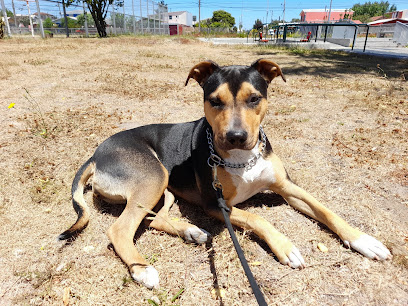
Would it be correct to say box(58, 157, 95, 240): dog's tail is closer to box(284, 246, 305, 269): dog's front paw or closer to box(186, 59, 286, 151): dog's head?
box(186, 59, 286, 151): dog's head

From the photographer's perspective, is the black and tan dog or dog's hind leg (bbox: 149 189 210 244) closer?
the black and tan dog

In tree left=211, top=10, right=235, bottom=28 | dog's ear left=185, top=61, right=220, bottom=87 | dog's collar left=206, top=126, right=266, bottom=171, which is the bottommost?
dog's collar left=206, top=126, right=266, bottom=171

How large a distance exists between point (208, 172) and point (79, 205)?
1.51 meters

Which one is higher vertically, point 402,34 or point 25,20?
point 25,20

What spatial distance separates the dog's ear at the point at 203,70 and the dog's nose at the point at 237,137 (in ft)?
3.42

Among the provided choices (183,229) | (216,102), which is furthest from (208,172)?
(216,102)

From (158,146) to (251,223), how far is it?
163cm

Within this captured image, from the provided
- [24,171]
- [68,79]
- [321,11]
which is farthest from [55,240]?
[321,11]

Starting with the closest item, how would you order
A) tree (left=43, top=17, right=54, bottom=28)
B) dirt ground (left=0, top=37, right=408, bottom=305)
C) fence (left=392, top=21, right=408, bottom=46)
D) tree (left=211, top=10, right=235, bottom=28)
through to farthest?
1. dirt ground (left=0, top=37, right=408, bottom=305)
2. fence (left=392, top=21, right=408, bottom=46)
3. tree (left=43, top=17, right=54, bottom=28)
4. tree (left=211, top=10, right=235, bottom=28)

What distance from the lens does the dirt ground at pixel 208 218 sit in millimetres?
2416

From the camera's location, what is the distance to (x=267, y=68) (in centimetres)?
326

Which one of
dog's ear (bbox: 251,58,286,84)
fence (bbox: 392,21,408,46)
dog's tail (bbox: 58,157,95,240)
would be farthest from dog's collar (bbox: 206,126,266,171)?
fence (bbox: 392,21,408,46)

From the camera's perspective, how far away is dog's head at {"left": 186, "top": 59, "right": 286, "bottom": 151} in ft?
8.32

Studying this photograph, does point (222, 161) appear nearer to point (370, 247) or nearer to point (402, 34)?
point (370, 247)
